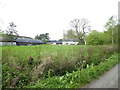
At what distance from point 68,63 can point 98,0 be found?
5893 millimetres

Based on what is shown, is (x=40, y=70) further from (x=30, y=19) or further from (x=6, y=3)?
(x=30, y=19)

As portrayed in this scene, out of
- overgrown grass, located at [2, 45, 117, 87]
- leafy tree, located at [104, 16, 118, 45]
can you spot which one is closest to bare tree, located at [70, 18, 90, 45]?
leafy tree, located at [104, 16, 118, 45]

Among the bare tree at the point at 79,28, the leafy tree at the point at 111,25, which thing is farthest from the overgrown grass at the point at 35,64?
the bare tree at the point at 79,28

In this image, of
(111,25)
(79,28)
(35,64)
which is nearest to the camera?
(35,64)

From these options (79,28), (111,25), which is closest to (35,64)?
(111,25)

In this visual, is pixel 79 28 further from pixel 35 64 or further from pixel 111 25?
pixel 35 64

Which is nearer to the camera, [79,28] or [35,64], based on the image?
[35,64]

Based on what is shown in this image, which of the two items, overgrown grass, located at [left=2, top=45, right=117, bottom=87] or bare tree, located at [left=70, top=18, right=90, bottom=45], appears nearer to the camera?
overgrown grass, located at [left=2, top=45, right=117, bottom=87]

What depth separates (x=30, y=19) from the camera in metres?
4.50

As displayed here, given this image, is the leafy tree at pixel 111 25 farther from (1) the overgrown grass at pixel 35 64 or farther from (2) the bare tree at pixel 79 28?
(2) the bare tree at pixel 79 28

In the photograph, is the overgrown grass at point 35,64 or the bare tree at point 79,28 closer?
the overgrown grass at point 35,64

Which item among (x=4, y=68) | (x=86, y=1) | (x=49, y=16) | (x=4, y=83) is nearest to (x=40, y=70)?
(x=4, y=83)

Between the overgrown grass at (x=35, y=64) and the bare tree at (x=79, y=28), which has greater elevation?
the bare tree at (x=79, y=28)

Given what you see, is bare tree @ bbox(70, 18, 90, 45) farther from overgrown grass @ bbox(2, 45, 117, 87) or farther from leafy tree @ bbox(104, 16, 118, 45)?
overgrown grass @ bbox(2, 45, 117, 87)
